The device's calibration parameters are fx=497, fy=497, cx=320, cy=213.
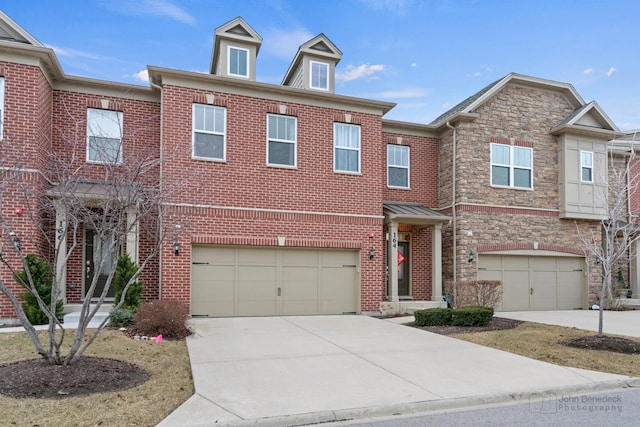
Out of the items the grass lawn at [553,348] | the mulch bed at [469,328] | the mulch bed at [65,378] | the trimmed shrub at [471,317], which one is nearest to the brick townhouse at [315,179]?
the mulch bed at [469,328]

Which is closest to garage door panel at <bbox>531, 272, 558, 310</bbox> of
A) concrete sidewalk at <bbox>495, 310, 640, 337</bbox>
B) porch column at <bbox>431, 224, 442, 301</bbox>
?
concrete sidewalk at <bbox>495, 310, 640, 337</bbox>

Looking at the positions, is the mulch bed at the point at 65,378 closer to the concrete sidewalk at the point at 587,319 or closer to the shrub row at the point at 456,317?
the shrub row at the point at 456,317

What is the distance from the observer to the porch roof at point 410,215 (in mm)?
15555

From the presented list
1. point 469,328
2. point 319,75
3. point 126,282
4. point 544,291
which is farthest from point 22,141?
point 544,291

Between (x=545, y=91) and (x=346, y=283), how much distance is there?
10442 mm

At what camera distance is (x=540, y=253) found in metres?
17.6

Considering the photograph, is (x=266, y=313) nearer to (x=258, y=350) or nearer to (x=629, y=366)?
(x=258, y=350)

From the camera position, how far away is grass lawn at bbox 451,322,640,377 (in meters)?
8.55

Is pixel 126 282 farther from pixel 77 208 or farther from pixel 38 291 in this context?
pixel 77 208

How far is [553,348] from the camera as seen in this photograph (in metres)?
9.97

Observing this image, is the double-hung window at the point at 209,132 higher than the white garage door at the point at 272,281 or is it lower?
higher

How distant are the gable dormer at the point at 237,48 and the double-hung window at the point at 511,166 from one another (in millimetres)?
8710

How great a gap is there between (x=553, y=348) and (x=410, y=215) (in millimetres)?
6478

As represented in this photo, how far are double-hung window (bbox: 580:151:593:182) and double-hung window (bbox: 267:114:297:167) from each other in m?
10.8
